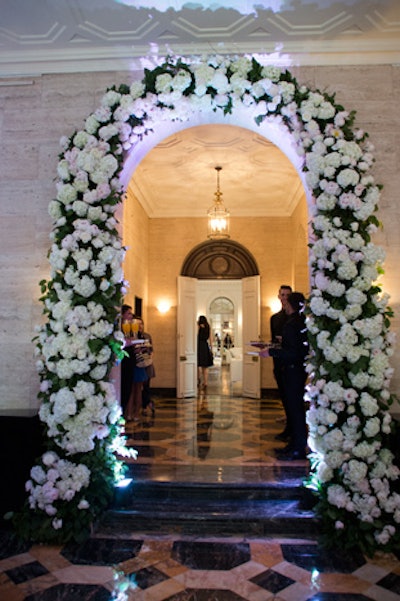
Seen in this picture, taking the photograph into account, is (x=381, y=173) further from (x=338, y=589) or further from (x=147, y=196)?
(x=147, y=196)

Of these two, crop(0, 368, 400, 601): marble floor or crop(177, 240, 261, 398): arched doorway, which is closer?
crop(0, 368, 400, 601): marble floor

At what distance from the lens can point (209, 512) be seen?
363 centimetres

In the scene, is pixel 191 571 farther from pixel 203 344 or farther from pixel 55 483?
pixel 203 344

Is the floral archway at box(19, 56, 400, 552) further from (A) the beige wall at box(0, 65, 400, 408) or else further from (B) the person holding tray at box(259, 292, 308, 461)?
(B) the person holding tray at box(259, 292, 308, 461)

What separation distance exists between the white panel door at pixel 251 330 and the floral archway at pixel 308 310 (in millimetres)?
6273

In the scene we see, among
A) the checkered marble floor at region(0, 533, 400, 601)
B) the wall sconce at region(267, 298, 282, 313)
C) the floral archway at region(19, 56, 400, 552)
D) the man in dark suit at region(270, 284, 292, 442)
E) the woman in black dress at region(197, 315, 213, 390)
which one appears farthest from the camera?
the woman in black dress at region(197, 315, 213, 390)

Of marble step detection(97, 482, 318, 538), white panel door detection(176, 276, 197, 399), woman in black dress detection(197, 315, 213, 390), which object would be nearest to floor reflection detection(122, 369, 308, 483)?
marble step detection(97, 482, 318, 538)

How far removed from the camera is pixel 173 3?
12.9 ft

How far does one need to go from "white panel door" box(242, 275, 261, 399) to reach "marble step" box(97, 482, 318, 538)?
20.1ft

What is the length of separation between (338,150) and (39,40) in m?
3.02

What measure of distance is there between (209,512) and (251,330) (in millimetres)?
6841

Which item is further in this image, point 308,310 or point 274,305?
point 274,305

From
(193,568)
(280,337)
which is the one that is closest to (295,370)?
(280,337)

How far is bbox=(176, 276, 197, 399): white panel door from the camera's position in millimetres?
10047
